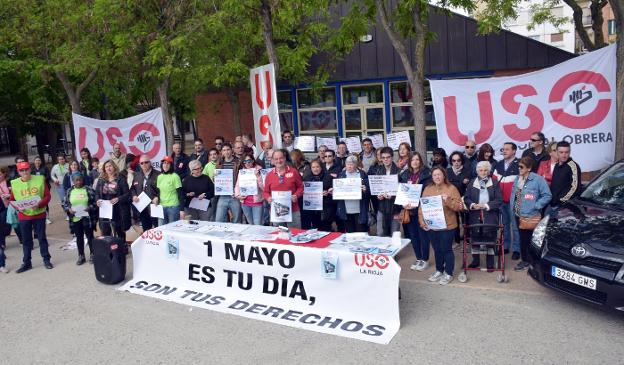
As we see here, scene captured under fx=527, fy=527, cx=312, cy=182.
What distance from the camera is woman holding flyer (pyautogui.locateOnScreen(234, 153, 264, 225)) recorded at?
876 cm

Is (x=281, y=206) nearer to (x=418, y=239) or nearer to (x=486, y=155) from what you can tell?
(x=418, y=239)

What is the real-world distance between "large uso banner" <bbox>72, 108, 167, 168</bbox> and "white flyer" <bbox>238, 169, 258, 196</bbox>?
3.72 meters

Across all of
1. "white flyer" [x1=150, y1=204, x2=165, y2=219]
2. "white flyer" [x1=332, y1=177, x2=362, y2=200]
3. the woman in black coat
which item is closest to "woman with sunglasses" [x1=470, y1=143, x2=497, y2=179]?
the woman in black coat

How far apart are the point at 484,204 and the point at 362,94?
33.8 ft

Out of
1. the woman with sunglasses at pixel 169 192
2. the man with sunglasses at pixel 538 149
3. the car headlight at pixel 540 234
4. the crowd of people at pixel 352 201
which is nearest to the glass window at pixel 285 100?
the crowd of people at pixel 352 201

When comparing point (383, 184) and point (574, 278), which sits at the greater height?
point (383, 184)

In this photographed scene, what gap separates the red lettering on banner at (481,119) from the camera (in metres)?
9.31

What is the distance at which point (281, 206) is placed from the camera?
26.9 ft

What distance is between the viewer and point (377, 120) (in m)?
16.9

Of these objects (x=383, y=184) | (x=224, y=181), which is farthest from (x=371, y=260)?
(x=224, y=181)

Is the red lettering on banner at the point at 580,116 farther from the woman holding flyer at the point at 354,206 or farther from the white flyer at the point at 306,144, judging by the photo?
the white flyer at the point at 306,144

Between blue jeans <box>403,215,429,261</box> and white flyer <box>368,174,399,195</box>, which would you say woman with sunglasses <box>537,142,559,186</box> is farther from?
white flyer <box>368,174,399,195</box>

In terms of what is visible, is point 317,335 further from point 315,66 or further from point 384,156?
point 315,66

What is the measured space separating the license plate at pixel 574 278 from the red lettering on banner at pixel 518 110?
3.86 m
